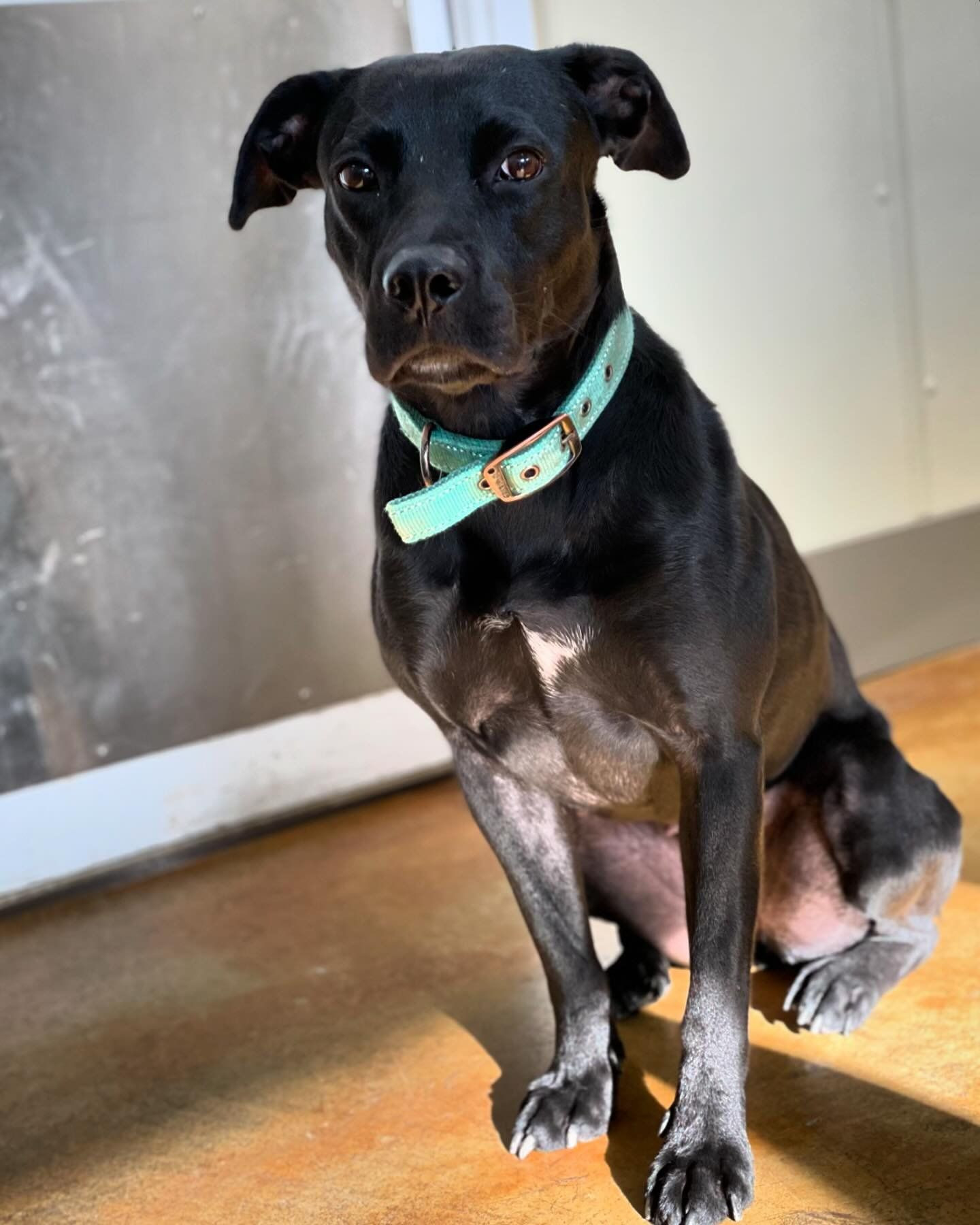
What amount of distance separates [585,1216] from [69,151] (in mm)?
2228

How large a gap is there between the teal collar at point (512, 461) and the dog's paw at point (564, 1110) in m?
0.68

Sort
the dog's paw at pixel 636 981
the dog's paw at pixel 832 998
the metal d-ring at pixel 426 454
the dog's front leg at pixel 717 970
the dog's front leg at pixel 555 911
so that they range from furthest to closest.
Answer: the dog's paw at pixel 636 981 < the dog's paw at pixel 832 998 < the dog's front leg at pixel 555 911 < the metal d-ring at pixel 426 454 < the dog's front leg at pixel 717 970

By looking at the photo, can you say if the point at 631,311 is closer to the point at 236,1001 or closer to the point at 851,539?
the point at 236,1001

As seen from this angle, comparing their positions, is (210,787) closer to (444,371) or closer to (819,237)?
(444,371)

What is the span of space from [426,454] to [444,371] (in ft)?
0.54

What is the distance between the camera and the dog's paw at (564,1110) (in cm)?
160

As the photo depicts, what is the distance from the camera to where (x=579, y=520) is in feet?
4.93

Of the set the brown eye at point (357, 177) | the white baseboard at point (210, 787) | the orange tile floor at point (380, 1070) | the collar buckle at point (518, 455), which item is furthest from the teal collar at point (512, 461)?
the white baseboard at point (210, 787)

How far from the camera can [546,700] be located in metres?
1.57

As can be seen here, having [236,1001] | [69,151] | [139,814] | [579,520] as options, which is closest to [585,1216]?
[579,520]

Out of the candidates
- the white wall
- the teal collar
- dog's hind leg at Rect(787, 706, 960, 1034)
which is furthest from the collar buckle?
the white wall

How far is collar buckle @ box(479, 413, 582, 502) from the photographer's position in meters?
1.47

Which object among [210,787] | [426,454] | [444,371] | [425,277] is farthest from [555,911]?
[210,787]

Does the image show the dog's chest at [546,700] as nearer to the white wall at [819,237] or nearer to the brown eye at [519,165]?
the brown eye at [519,165]
